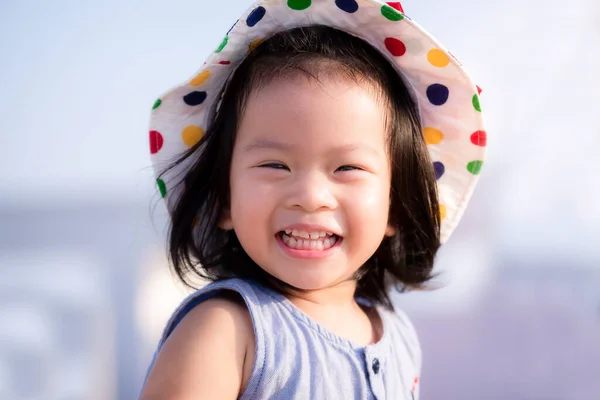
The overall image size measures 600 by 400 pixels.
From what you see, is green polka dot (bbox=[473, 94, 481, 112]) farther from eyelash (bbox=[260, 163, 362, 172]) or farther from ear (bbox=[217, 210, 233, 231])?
ear (bbox=[217, 210, 233, 231])

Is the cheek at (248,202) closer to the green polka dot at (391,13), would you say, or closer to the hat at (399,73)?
the hat at (399,73)

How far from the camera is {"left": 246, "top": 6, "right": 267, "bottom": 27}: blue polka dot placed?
943 millimetres

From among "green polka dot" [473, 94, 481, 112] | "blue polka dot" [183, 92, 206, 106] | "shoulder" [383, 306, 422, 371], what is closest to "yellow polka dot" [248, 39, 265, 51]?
"blue polka dot" [183, 92, 206, 106]

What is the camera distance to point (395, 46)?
0.98 m

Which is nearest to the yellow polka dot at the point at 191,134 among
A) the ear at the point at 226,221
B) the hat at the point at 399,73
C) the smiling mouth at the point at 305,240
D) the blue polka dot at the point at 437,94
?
the hat at the point at 399,73

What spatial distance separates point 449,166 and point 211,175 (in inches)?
15.6

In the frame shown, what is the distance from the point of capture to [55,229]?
1344 mm

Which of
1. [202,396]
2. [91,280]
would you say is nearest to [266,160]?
[202,396]

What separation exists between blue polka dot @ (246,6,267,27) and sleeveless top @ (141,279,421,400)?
354 mm

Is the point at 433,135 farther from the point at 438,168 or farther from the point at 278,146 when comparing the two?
the point at 278,146

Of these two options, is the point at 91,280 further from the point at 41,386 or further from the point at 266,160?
the point at 266,160

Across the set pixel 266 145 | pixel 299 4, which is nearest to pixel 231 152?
pixel 266 145

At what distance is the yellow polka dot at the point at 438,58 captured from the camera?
97 cm

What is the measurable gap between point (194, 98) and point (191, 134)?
59 millimetres
